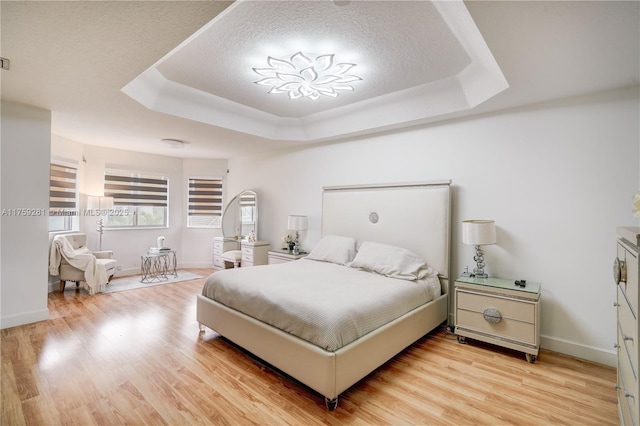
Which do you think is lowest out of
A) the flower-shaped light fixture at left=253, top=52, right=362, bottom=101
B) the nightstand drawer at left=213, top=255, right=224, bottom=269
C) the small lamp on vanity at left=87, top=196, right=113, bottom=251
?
the nightstand drawer at left=213, top=255, right=224, bottom=269

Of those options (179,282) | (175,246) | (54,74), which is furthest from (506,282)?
(175,246)

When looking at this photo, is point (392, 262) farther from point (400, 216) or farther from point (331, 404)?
point (331, 404)

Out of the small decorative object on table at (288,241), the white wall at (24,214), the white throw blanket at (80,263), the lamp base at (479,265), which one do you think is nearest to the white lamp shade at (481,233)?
the lamp base at (479,265)

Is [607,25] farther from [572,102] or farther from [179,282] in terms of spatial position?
[179,282]

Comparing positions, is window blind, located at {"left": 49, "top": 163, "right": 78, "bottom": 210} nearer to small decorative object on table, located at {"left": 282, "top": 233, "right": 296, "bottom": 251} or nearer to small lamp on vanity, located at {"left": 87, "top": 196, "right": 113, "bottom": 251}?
small lamp on vanity, located at {"left": 87, "top": 196, "right": 113, "bottom": 251}

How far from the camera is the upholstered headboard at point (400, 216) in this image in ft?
11.0

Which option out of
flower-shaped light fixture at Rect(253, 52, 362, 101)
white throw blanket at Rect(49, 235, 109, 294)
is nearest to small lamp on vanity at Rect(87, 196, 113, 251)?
white throw blanket at Rect(49, 235, 109, 294)

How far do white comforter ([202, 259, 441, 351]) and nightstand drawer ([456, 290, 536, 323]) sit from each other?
32cm

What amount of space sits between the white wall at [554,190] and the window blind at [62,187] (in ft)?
17.7

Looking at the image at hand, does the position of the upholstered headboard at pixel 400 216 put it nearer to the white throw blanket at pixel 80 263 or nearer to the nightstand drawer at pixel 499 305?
the nightstand drawer at pixel 499 305

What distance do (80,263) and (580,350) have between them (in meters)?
6.16

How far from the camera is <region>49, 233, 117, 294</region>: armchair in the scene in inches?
167

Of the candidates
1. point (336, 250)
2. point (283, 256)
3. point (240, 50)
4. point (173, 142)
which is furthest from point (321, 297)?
point (173, 142)

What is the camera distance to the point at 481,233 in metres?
2.91
